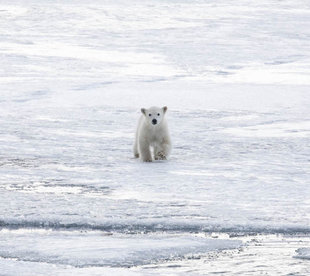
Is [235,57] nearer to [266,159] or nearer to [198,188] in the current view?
[266,159]

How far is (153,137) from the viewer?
8.42m

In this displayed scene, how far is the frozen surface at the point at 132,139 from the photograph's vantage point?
17.9 ft

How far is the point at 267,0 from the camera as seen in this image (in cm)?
3294

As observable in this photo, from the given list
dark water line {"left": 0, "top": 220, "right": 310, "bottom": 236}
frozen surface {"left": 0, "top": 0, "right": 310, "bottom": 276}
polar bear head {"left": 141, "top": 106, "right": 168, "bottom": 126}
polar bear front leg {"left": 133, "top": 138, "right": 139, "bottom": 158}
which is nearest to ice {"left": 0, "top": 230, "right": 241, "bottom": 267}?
frozen surface {"left": 0, "top": 0, "right": 310, "bottom": 276}

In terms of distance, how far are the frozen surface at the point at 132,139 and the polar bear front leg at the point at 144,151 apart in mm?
135

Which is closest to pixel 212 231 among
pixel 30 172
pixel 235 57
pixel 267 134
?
pixel 30 172

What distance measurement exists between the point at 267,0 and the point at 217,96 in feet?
67.0

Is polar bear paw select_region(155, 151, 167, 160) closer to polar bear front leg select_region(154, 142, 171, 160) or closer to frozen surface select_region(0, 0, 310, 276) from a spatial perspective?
polar bear front leg select_region(154, 142, 171, 160)

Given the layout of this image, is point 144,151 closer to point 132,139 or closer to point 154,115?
point 154,115

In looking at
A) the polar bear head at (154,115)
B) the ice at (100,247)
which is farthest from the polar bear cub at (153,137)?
the ice at (100,247)

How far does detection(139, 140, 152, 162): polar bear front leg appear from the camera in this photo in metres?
8.31

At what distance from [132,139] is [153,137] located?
55.3 inches

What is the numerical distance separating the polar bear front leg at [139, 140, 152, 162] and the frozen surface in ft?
0.44

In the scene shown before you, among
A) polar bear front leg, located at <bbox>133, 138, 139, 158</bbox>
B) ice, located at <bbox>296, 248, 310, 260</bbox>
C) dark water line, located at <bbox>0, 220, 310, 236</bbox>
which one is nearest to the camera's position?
ice, located at <bbox>296, 248, 310, 260</bbox>
